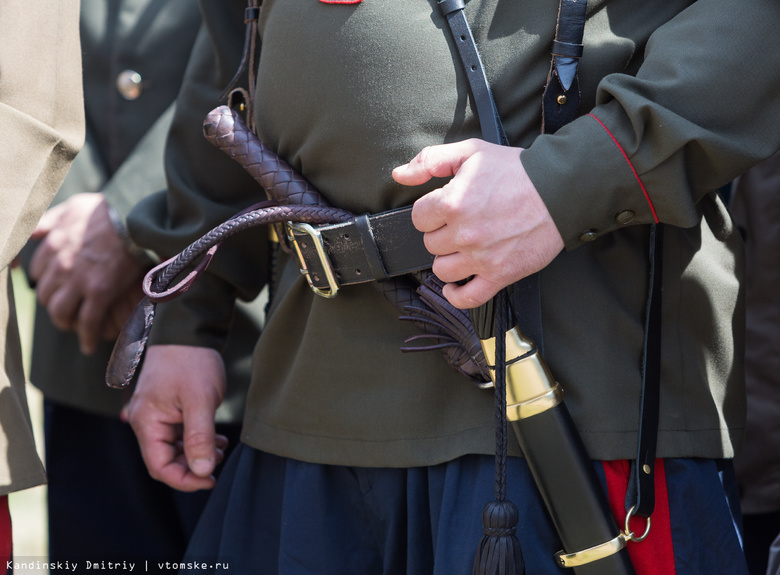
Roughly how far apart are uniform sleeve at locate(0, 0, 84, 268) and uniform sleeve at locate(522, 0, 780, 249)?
A: 706mm

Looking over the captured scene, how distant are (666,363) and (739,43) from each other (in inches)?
17.4

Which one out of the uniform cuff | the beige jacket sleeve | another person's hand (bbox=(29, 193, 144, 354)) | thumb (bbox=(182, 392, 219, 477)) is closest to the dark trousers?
another person's hand (bbox=(29, 193, 144, 354))

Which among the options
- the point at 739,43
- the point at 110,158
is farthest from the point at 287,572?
the point at 110,158

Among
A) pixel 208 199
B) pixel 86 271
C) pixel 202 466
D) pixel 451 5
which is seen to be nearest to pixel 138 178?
pixel 86 271

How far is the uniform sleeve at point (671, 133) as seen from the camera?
1.09 metres

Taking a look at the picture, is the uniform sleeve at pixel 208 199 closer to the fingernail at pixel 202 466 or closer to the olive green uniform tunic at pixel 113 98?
the fingernail at pixel 202 466

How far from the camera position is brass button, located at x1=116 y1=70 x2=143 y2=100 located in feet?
7.23

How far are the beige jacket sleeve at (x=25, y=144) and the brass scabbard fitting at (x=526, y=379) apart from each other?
0.69 m

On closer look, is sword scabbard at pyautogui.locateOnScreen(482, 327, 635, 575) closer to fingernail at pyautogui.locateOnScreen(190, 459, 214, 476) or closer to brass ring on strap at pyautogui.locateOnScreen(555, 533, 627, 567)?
brass ring on strap at pyautogui.locateOnScreen(555, 533, 627, 567)

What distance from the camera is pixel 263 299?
7.02ft

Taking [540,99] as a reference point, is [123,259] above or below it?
below

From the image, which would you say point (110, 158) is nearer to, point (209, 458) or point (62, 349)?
point (62, 349)

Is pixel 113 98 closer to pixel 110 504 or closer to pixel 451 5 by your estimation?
pixel 110 504

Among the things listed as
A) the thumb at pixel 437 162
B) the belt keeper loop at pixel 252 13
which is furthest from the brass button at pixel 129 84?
the thumb at pixel 437 162
